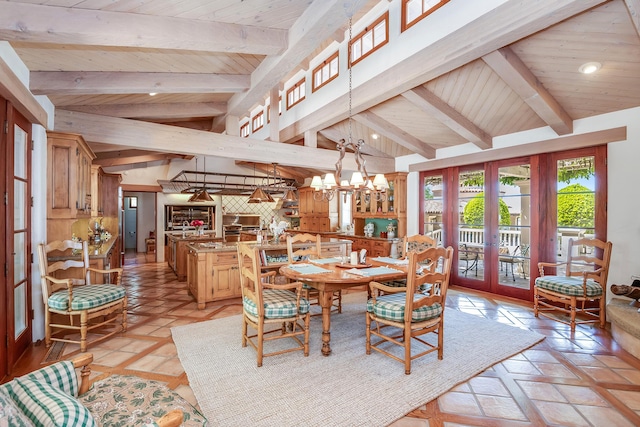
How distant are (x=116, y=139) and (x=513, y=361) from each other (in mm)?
4906

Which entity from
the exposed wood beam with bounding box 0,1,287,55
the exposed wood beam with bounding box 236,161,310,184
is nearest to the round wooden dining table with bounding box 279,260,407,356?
the exposed wood beam with bounding box 0,1,287,55

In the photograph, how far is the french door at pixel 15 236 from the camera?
249 centimetres

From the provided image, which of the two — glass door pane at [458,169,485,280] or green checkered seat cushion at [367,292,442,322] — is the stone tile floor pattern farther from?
glass door pane at [458,169,485,280]

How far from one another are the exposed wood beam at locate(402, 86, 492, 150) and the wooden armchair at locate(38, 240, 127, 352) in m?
4.08

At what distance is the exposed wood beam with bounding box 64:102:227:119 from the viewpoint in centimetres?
399

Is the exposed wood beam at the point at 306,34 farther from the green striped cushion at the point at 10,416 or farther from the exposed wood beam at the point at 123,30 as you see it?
the green striped cushion at the point at 10,416

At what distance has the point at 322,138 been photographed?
6664 mm

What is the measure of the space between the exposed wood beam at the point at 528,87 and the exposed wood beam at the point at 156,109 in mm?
3578

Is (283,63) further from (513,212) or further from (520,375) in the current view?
(513,212)

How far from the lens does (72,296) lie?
297 centimetres

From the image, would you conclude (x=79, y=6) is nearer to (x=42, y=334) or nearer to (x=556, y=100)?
(x=42, y=334)

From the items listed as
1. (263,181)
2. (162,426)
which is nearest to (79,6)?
(162,426)

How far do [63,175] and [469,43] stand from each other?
168 inches

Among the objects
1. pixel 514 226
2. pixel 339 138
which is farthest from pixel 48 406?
pixel 339 138
